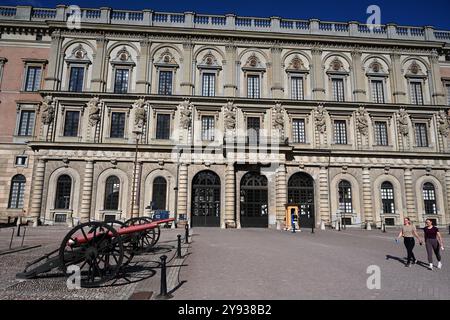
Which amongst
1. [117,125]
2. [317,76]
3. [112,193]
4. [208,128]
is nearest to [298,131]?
[317,76]

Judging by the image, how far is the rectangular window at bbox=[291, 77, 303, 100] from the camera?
27797 mm

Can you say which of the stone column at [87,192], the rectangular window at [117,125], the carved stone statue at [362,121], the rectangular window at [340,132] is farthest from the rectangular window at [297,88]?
the stone column at [87,192]

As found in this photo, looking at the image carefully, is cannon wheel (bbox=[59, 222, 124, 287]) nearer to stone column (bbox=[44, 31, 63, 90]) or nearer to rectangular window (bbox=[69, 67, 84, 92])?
rectangular window (bbox=[69, 67, 84, 92])

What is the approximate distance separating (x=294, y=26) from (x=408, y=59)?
39.4 ft

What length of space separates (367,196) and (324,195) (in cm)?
391

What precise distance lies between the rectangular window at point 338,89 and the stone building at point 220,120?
20cm

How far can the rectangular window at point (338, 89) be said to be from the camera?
2808 centimetres

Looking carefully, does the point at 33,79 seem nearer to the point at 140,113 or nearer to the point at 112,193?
the point at 140,113

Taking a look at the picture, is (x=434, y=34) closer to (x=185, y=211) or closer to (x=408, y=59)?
(x=408, y=59)

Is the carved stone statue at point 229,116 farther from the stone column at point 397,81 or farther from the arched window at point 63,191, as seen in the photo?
the stone column at point 397,81

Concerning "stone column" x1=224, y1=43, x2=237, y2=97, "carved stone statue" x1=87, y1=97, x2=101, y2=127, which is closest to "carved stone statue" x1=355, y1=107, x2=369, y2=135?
"stone column" x1=224, y1=43, x2=237, y2=97

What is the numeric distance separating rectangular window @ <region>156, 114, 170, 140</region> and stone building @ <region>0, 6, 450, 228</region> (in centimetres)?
13

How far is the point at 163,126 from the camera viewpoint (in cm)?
2634

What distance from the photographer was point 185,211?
24.6m
